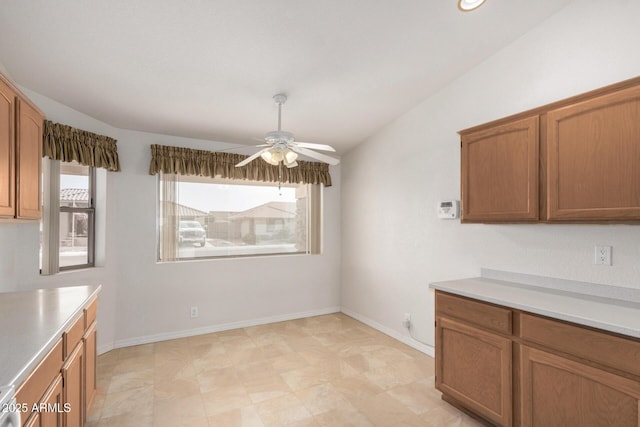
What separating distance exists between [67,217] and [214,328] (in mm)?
2041

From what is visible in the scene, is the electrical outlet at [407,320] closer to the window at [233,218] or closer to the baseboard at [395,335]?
the baseboard at [395,335]

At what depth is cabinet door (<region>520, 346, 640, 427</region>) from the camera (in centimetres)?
151

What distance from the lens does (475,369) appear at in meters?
2.20

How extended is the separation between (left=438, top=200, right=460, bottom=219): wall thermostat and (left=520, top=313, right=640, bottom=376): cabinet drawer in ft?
4.15

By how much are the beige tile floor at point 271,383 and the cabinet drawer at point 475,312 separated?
733mm

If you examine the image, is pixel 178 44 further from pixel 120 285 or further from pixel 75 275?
pixel 120 285

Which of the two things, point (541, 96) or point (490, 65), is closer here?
point (541, 96)

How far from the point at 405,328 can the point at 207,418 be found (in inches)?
89.1

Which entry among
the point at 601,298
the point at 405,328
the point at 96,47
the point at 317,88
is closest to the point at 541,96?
the point at 601,298

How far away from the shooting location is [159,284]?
3.72 meters

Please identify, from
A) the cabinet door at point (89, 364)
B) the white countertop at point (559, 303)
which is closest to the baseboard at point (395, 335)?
the white countertop at point (559, 303)

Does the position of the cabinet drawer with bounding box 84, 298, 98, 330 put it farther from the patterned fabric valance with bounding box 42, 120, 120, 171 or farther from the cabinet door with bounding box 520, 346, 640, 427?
Result: the cabinet door with bounding box 520, 346, 640, 427

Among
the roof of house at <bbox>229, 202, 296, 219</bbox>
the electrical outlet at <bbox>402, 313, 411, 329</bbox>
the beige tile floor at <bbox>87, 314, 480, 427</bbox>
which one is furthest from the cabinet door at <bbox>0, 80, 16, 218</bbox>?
the electrical outlet at <bbox>402, 313, 411, 329</bbox>

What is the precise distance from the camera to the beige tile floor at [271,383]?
2.30 metres
